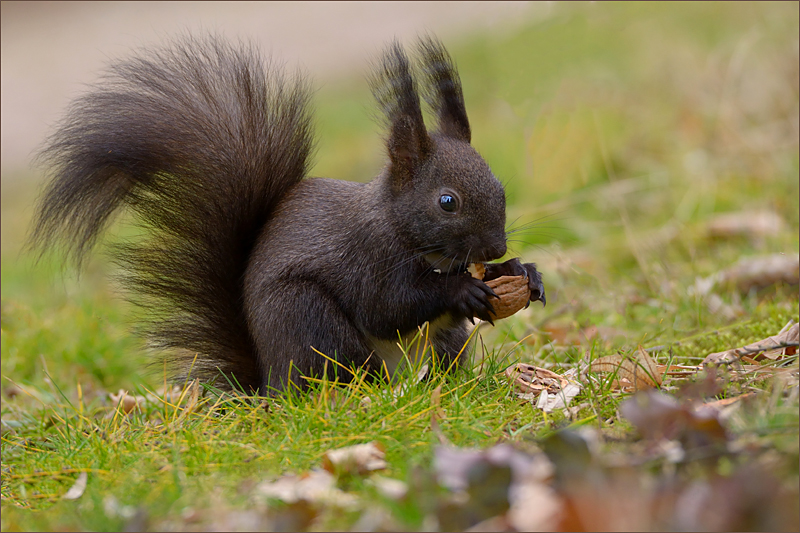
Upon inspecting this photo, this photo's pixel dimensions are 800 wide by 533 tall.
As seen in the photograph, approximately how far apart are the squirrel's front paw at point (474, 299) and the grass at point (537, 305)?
0.50ft

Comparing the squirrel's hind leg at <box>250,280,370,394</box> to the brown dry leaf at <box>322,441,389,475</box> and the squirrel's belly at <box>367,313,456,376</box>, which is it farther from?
the brown dry leaf at <box>322,441,389,475</box>

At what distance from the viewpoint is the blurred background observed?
13.0 feet

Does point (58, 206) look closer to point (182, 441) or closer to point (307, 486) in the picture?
point (182, 441)

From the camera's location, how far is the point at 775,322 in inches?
125

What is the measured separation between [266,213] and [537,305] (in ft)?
6.11

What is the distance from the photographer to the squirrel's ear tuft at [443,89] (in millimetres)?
2871

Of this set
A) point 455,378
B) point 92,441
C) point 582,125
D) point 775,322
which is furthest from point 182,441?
point 582,125

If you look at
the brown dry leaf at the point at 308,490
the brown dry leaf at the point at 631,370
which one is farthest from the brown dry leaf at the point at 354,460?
the brown dry leaf at the point at 631,370

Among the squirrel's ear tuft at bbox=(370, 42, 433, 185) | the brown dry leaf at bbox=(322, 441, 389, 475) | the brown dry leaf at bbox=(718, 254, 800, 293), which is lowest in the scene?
the brown dry leaf at bbox=(322, 441, 389, 475)

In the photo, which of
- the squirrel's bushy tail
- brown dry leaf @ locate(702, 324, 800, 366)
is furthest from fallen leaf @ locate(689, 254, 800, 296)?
the squirrel's bushy tail

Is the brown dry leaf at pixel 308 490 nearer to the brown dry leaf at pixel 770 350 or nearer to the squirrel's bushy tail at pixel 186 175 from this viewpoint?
the squirrel's bushy tail at pixel 186 175

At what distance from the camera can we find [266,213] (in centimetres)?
302

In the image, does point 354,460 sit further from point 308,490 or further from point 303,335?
point 303,335

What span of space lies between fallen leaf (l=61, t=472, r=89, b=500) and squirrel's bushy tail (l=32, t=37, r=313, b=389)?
89cm
